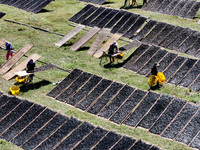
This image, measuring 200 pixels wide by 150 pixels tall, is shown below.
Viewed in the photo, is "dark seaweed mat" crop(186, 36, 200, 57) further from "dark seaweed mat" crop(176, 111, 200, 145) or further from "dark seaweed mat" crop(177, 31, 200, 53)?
"dark seaweed mat" crop(176, 111, 200, 145)

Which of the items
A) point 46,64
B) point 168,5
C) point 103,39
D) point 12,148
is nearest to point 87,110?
point 12,148

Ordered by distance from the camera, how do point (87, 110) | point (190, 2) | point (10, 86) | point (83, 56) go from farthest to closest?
point (190, 2) → point (83, 56) → point (10, 86) → point (87, 110)

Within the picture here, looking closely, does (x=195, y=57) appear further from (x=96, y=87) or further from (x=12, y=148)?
(x=12, y=148)

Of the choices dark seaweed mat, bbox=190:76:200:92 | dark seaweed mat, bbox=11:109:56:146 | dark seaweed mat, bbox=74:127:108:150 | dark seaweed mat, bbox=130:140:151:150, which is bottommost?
dark seaweed mat, bbox=190:76:200:92

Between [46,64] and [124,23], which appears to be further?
[124,23]

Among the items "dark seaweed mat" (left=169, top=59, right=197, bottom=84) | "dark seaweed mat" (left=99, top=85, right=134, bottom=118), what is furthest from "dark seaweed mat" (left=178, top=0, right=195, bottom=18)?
"dark seaweed mat" (left=99, top=85, right=134, bottom=118)

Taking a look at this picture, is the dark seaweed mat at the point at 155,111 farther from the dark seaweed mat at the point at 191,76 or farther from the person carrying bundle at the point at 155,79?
the dark seaweed mat at the point at 191,76

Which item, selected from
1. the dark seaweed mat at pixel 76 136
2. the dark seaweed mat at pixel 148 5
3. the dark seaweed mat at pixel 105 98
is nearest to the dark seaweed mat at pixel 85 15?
the dark seaweed mat at pixel 148 5
